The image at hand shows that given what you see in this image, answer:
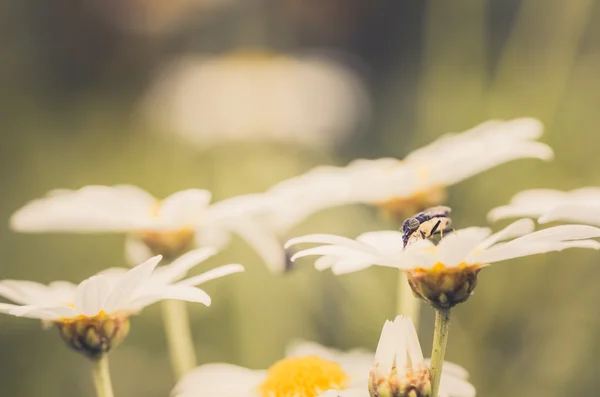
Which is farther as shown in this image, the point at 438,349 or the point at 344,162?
the point at 344,162

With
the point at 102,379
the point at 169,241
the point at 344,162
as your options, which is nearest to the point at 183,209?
the point at 169,241

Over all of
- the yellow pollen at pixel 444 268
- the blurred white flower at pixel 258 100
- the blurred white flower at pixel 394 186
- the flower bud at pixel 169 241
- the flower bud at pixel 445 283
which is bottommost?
the flower bud at pixel 445 283

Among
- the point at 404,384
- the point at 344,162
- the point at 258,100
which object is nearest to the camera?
the point at 404,384

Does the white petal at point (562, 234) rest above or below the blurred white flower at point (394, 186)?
below

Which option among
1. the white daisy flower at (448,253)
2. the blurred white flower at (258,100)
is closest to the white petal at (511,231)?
the white daisy flower at (448,253)

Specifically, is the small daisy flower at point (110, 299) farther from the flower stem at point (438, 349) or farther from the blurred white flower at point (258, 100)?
the blurred white flower at point (258, 100)

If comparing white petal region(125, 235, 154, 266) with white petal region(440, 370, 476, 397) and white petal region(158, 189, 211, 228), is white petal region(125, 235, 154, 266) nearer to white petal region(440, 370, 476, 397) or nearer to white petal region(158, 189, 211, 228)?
white petal region(158, 189, 211, 228)

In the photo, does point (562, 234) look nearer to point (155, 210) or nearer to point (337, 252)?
point (337, 252)
